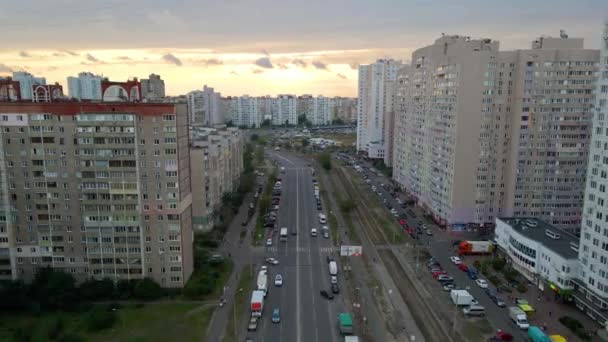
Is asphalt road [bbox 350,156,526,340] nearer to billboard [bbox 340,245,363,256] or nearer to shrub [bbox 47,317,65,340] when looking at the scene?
billboard [bbox 340,245,363,256]

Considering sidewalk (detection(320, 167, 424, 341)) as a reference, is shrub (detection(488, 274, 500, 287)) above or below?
above

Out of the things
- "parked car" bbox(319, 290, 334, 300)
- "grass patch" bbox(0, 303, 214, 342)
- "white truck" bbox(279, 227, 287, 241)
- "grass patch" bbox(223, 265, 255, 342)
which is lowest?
Result: "grass patch" bbox(0, 303, 214, 342)

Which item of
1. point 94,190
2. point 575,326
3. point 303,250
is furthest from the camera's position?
point 303,250

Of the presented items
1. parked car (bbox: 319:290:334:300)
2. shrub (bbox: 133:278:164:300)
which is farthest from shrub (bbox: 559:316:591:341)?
shrub (bbox: 133:278:164:300)

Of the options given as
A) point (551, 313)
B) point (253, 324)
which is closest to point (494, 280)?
point (551, 313)

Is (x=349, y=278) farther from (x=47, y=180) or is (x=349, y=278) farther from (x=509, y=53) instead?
(x=509, y=53)

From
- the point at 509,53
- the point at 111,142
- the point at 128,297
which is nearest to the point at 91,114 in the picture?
the point at 111,142

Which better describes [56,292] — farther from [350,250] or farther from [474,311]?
[474,311]
